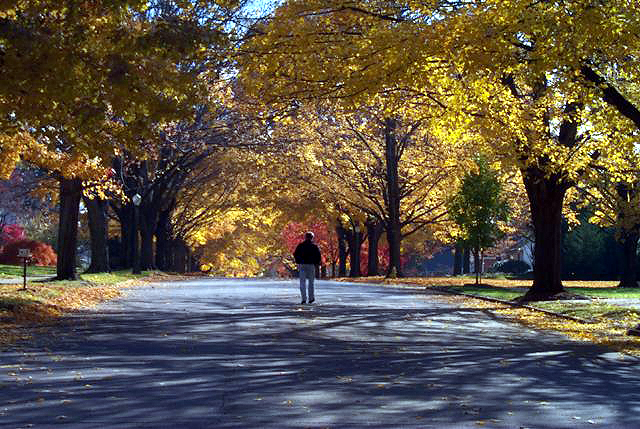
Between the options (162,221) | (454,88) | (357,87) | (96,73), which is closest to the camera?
(96,73)

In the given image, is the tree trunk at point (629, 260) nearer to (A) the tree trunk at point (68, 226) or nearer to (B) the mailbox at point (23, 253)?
(A) the tree trunk at point (68, 226)

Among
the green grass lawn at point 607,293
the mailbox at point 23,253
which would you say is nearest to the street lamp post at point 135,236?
the green grass lawn at point 607,293

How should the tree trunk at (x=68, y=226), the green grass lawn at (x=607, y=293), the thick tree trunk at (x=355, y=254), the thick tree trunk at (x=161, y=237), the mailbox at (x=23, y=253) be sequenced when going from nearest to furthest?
the mailbox at (x=23, y=253)
the green grass lawn at (x=607, y=293)
the tree trunk at (x=68, y=226)
the thick tree trunk at (x=161, y=237)
the thick tree trunk at (x=355, y=254)

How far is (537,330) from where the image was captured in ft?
61.8

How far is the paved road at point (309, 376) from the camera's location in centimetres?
875

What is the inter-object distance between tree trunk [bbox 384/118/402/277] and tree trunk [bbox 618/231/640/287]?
10.8m

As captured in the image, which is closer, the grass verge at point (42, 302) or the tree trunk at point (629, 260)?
the grass verge at point (42, 302)

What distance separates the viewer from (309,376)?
1140 centimetres

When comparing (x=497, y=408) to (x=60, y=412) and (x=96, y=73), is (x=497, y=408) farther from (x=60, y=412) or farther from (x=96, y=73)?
(x=96, y=73)

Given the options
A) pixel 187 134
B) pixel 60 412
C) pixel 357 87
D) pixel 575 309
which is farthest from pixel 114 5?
pixel 187 134

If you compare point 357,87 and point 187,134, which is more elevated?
point 187,134

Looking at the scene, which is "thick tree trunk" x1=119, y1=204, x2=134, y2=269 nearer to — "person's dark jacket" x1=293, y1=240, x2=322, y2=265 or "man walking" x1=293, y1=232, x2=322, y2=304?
"man walking" x1=293, y1=232, x2=322, y2=304

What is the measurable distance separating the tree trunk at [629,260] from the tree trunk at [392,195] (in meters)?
10.8

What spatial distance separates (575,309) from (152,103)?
11337mm
